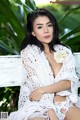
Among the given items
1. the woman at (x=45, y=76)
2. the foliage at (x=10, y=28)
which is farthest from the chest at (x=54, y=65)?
the foliage at (x=10, y=28)

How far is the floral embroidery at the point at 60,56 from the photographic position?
7.96ft

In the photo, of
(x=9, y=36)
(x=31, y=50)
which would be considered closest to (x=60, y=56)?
(x=31, y=50)

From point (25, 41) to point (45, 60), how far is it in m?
0.16

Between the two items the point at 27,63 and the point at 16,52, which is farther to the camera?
the point at 16,52

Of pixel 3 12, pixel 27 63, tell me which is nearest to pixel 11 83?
pixel 27 63

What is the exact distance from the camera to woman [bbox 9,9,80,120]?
229 centimetres

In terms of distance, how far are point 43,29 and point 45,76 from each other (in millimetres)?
256

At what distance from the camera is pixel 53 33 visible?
8.07ft

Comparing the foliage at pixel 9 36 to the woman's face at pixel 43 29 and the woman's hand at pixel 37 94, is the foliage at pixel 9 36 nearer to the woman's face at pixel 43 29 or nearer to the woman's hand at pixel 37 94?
the woman's face at pixel 43 29

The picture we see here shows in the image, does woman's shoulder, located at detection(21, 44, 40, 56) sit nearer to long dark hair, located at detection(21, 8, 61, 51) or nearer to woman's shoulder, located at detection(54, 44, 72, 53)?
long dark hair, located at detection(21, 8, 61, 51)

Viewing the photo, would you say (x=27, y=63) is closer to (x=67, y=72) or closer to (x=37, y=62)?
(x=37, y=62)

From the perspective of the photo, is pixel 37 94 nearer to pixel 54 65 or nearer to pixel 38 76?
pixel 38 76

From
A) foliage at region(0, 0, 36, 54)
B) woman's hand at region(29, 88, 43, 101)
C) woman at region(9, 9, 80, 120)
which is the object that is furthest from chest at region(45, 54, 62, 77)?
foliage at region(0, 0, 36, 54)

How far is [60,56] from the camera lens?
2438 millimetres
